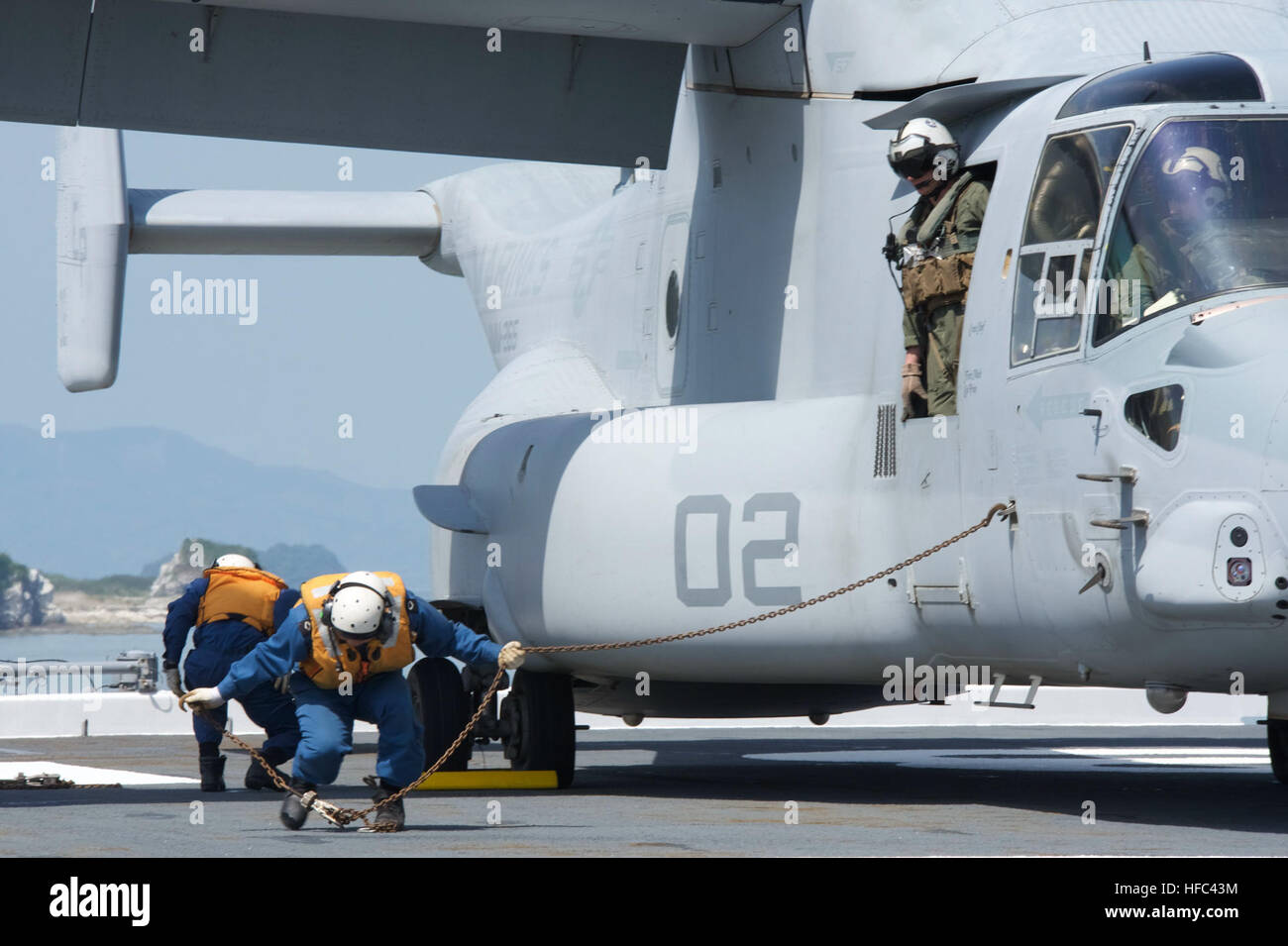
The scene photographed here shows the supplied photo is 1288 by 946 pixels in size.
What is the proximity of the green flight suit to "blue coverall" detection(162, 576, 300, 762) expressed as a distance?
4.46 m

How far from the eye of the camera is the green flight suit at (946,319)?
993cm

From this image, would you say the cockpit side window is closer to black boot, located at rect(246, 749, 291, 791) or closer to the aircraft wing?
the aircraft wing

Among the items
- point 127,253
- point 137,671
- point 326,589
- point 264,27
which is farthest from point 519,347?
point 137,671

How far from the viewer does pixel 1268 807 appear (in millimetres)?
10703

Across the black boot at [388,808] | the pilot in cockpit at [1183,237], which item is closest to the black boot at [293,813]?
the black boot at [388,808]

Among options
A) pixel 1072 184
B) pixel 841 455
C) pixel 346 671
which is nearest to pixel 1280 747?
pixel 841 455

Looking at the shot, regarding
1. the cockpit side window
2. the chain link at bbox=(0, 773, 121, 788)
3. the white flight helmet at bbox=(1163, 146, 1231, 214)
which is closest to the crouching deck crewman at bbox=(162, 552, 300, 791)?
the chain link at bbox=(0, 773, 121, 788)

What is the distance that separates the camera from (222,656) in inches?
492

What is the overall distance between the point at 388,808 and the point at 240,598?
3789mm

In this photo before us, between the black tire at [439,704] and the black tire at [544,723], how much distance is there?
1.20ft

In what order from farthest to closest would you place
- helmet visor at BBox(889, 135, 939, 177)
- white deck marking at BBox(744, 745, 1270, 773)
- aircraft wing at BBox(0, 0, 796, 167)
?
white deck marking at BBox(744, 745, 1270, 773) < aircraft wing at BBox(0, 0, 796, 167) < helmet visor at BBox(889, 135, 939, 177)

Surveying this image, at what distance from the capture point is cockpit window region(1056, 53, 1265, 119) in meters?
9.08

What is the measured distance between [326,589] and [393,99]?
174 inches

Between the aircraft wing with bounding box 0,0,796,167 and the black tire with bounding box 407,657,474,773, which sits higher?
the aircraft wing with bounding box 0,0,796,167
